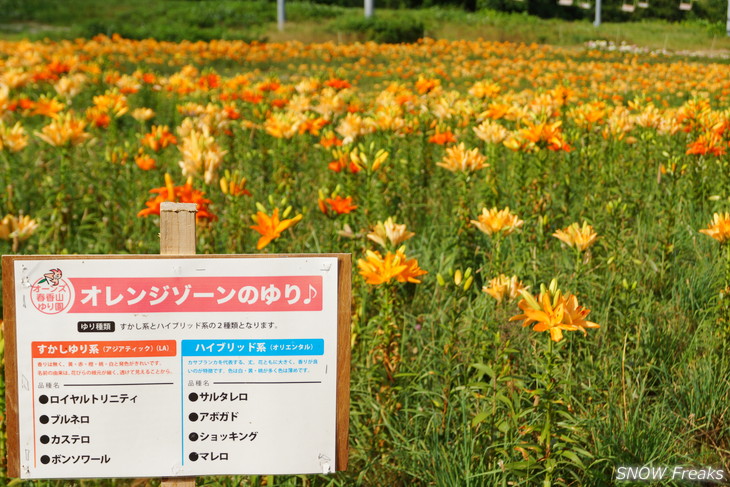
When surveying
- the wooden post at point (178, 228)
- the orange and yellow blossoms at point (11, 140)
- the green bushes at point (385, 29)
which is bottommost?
the wooden post at point (178, 228)

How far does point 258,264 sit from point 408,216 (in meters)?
2.22

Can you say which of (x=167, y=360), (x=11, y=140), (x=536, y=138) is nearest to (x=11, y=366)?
(x=167, y=360)

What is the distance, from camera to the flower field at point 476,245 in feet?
6.30

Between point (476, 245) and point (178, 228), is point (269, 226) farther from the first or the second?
point (476, 245)

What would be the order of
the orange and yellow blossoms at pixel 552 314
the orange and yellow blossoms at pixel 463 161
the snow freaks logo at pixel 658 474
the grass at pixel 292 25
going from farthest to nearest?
the grass at pixel 292 25 → the orange and yellow blossoms at pixel 463 161 → the snow freaks logo at pixel 658 474 → the orange and yellow blossoms at pixel 552 314

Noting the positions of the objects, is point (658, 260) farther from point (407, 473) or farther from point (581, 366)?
point (407, 473)

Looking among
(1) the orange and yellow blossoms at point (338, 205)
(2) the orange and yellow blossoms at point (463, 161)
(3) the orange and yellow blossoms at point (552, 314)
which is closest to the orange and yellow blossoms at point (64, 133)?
(1) the orange and yellow blossoms at point (338, 205)

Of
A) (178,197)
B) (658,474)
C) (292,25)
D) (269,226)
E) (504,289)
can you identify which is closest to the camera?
(658,474)

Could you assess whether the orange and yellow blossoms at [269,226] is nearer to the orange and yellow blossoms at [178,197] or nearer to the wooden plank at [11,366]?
the orange and yellow blossoms at [178,197]

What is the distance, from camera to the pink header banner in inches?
56.3

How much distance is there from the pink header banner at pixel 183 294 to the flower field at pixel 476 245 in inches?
18.6

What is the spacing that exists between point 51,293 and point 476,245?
6.65ft

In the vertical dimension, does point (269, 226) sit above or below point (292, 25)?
below

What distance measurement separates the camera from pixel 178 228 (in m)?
1.51
